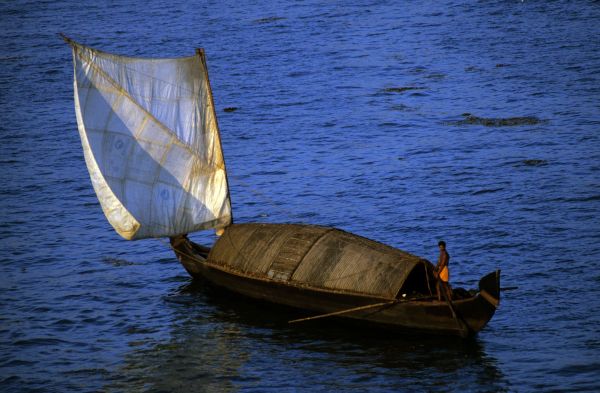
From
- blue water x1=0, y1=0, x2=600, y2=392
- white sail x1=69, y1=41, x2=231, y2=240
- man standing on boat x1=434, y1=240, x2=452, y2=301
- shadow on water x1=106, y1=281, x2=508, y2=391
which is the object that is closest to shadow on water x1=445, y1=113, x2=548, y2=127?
blue water x1=0, y1=0, x2=600, y2=392

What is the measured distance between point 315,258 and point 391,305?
3960 mm

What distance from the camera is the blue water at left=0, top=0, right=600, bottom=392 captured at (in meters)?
37.5

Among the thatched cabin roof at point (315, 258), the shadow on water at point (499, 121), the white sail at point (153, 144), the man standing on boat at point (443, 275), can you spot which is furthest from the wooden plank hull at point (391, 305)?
the shadow on water at point (499, 121)

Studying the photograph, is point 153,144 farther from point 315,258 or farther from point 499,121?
point 499,121

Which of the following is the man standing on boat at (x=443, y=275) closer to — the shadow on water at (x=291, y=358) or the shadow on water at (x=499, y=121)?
the shadow on water at (x=291, y=358)

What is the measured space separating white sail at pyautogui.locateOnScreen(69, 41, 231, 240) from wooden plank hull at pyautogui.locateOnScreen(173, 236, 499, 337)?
350cm

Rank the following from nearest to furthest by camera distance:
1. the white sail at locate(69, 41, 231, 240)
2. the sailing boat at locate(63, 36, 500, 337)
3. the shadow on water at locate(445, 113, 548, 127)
Result: the sailing boat at locate(63, 36, 500, 337), the white sail at locate(69, 41, 231, 240), the shadow on water at locate(445, 113, 548, 127)

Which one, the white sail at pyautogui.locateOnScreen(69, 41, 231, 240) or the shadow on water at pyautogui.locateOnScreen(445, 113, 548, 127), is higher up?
the white sail at pyautogui.locateOnScreen(69, 41, 231, 240)

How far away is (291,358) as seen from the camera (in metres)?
37.7

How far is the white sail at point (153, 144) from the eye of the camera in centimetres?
4375

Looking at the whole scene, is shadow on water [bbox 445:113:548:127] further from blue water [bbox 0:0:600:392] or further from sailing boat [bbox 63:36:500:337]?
sailing boat [bbox 63:36:500:337]

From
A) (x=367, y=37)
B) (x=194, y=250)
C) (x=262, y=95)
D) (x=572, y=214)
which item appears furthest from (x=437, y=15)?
(x=194, y=250)

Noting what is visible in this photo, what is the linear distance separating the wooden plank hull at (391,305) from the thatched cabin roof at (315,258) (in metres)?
0.32

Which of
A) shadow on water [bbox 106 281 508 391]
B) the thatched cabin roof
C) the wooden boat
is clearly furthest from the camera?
the thatched cabin roof
